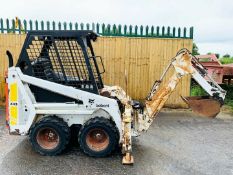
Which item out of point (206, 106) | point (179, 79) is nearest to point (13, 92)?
point (179, 79)

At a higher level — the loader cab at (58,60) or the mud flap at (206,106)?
the loader cab at (58,60)

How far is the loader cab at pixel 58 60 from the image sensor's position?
5.65 metres

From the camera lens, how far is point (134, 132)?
5824mm

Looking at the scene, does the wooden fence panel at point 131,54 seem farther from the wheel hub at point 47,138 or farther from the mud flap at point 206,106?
the wheel hub at point 47,138

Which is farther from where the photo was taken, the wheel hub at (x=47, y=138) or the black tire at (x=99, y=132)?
the wheel hub at (x=47, y=138)

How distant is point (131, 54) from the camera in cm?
978

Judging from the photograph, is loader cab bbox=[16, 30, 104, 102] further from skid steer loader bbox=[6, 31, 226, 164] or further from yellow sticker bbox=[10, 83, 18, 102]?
yellow sticker bbox=[10, 83, 18, 102]

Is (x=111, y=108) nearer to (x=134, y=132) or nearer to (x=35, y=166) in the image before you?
(x=134, y=132)

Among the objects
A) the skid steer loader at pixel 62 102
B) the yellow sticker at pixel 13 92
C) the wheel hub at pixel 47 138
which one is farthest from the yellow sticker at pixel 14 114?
the wheel hub at pixel 47 138

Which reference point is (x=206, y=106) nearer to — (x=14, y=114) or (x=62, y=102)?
(x=62, y=102)

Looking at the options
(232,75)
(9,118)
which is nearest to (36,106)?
(9,118)

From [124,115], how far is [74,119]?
0.95m

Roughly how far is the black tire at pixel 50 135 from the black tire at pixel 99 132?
312mm

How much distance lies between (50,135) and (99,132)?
92 centimetres
